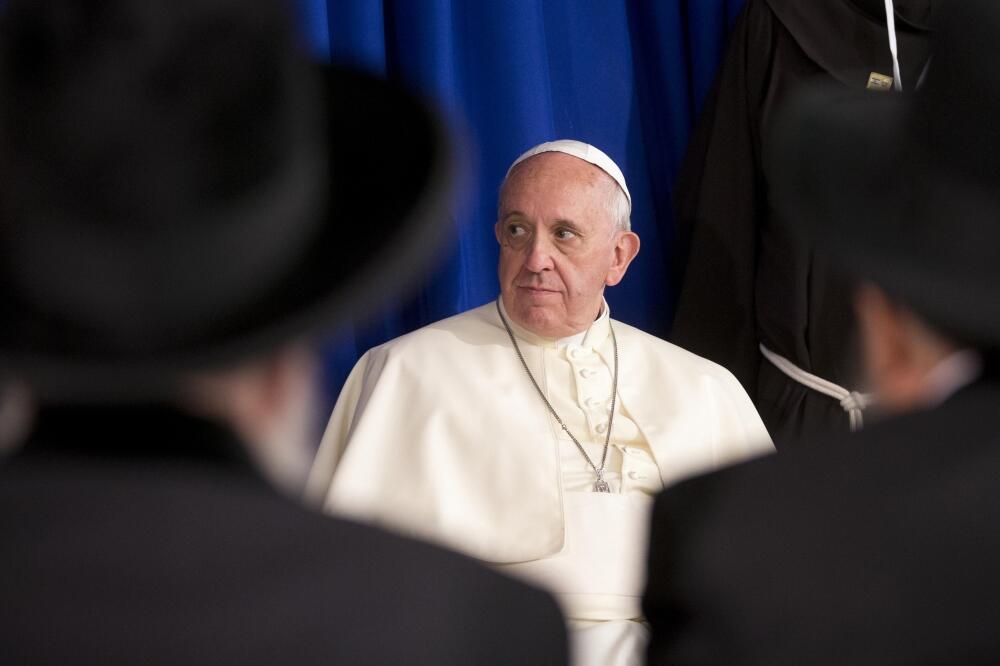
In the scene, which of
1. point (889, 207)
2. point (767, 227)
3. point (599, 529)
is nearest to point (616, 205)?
point (767, 227)

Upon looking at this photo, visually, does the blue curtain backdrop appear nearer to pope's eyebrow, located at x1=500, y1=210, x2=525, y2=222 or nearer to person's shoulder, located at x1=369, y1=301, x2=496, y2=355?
pope's eyebrow, located at x1=500, y1=210, x2=525, y2=222

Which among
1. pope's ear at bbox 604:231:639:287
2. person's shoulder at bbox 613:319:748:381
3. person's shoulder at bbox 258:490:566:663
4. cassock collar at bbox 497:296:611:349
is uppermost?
person's shoulder at bbox 258:490:566:663

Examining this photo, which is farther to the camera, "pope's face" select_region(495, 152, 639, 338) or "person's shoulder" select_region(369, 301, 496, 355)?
"pope's face" select_region(495, 152, 639, 338)

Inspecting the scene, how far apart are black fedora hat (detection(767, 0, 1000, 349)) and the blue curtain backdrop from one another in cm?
211

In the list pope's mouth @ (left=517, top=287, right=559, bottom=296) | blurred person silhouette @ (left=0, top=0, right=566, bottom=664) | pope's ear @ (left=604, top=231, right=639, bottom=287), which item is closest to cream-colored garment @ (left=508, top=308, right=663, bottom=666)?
pope's mouth @ (left=517, top=287, right=559, bottom=296)

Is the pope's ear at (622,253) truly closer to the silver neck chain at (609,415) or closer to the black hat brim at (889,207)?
the silver neck chain at (609,415)

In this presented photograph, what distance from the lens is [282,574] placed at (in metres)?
1.05

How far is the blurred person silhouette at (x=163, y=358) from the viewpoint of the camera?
102 centimetres

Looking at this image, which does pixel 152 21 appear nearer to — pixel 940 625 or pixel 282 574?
pixel 282 574

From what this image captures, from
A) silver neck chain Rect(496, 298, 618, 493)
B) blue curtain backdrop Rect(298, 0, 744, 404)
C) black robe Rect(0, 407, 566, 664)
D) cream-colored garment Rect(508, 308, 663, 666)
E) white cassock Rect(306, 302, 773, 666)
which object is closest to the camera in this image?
black robe Rect(0, 407, 566, 664)

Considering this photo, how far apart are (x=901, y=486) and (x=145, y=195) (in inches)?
32.3

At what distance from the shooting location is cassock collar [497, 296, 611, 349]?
356 cm

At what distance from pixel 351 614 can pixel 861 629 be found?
1.79 feet

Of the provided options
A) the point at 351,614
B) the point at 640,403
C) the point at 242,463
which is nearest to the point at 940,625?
the point at 351,614
